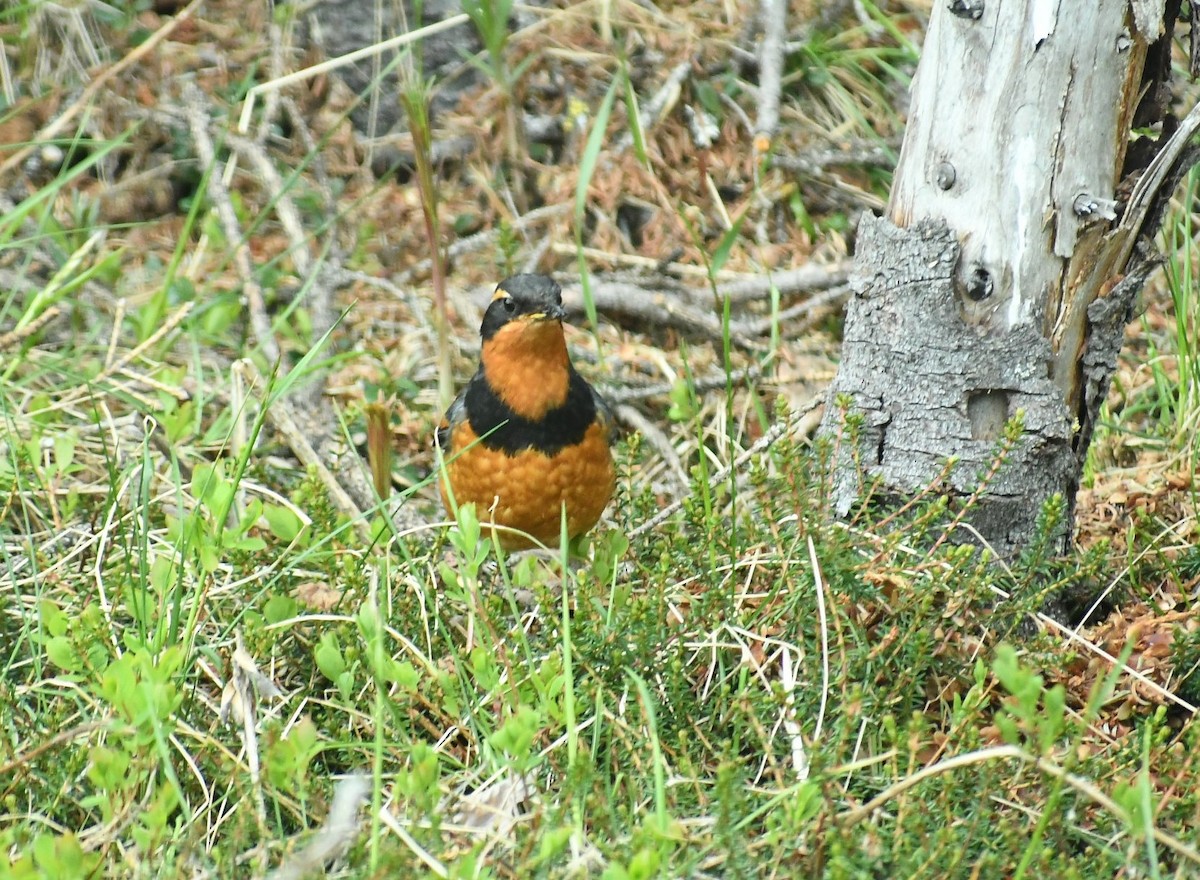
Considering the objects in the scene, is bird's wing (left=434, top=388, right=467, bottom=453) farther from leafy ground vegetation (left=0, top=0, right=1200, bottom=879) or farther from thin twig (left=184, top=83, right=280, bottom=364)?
thin twig (left=184, top=83, right=280, bottom=364)

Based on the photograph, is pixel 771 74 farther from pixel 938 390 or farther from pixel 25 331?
pixel 25 331

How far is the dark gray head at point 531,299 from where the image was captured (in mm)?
4656

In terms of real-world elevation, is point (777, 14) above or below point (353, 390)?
above

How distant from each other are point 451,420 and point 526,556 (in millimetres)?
829

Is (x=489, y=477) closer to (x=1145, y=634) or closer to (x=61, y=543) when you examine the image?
(x=61, y=543)

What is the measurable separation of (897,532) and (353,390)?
118 inches

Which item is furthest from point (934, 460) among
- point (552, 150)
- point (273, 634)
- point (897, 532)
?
point (552, 150)

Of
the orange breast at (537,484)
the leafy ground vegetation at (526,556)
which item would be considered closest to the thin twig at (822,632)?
the leafy ground vegetation at (526,556)

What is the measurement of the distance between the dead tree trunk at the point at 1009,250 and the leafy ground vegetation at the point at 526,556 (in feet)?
0.75

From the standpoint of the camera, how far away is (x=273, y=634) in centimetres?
375

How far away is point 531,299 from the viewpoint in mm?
4680

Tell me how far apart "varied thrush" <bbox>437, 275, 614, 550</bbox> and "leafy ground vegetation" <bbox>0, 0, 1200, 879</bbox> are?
183 mm

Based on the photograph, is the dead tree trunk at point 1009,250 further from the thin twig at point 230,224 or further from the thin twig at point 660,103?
the thin twig at point 660,103

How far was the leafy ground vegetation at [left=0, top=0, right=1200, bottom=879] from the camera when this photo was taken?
9.76 feet
